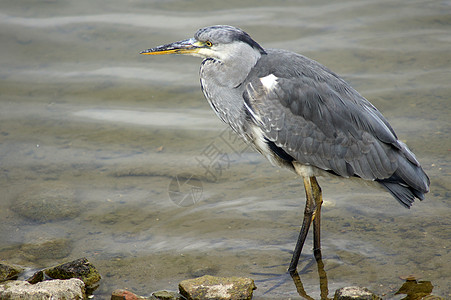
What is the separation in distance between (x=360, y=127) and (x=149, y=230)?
2141mm

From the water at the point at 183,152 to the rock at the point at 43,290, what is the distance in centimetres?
41

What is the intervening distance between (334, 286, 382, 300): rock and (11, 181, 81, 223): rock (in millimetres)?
2775

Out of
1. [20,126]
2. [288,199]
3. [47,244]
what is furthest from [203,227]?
[20,126]

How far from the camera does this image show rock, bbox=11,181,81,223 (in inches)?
218

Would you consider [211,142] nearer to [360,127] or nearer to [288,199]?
[288,199]

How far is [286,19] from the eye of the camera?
943cm

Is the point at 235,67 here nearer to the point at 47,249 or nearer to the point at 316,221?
the point at 316,221

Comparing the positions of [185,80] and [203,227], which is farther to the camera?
[185,80]

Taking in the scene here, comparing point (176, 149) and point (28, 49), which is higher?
point (28, 49)

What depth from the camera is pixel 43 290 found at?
390 cm

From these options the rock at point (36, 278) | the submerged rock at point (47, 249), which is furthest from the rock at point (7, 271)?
the submerged rock at point (47, 249)

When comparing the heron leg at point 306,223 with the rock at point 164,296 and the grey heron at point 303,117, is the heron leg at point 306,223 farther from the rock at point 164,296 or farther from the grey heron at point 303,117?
the rock at point 164,296

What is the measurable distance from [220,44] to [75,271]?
7.03ft

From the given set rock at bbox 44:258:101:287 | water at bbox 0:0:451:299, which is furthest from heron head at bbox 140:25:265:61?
rock at bbox 44:258:101:287
